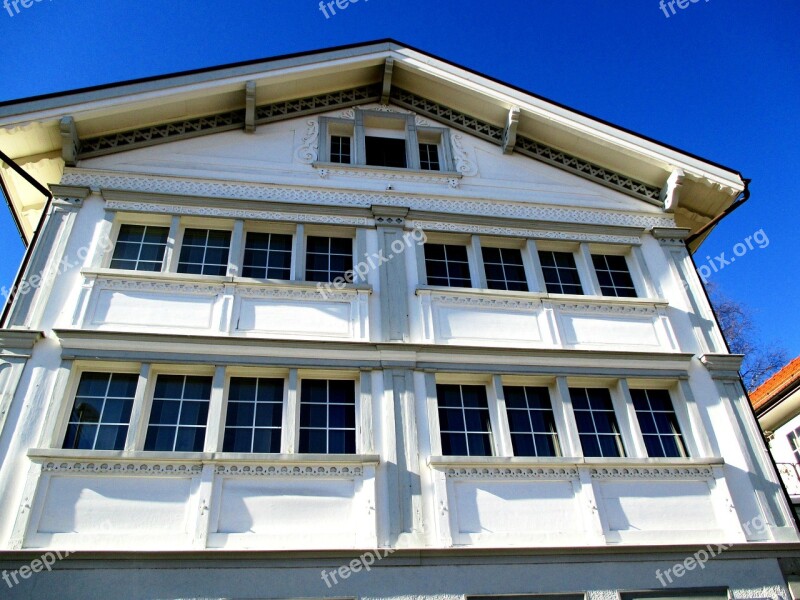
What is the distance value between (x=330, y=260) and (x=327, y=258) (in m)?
0.07

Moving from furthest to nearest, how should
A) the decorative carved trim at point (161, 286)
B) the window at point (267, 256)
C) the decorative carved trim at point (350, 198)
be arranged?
the decorative carved trim at point (350, 198) < the window at point (267, 256) < the decorative carved trim at point (161, 286)

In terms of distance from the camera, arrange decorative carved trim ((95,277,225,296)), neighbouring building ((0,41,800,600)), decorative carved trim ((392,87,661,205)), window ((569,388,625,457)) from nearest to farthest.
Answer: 1. neighbouring building ((0,41,800,600))
2. window ((569,388,625,457))
3. decorative carved trim ((95,277,225,296))
4. decorative carved trim ((392,87,661,205))

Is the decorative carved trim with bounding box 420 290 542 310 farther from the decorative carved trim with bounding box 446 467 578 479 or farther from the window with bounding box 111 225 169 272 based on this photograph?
the window with bounding box 111 225 169 272

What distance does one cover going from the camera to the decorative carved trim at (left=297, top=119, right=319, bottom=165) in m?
13.5

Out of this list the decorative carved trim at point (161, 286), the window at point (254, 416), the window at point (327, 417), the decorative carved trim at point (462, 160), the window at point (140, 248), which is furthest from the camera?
the decorative carved trim at point (462, 160)

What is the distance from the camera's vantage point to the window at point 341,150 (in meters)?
13.9

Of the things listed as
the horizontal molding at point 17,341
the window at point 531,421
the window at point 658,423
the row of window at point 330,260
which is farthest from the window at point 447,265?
the horizontal molding at point 17,341

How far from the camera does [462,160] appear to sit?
46.1ft

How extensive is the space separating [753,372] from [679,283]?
46.2 feet

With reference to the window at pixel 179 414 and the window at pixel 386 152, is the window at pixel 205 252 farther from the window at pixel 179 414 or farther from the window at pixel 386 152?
the window at pixel 386 152

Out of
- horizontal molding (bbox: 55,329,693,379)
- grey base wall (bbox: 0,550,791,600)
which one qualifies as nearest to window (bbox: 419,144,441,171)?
horizontal molding (bbox: 55,329,693,379)

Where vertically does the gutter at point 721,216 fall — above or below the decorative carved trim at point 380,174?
below

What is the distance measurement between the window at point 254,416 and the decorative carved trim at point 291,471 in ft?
1.50

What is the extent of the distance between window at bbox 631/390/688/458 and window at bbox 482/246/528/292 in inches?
105
